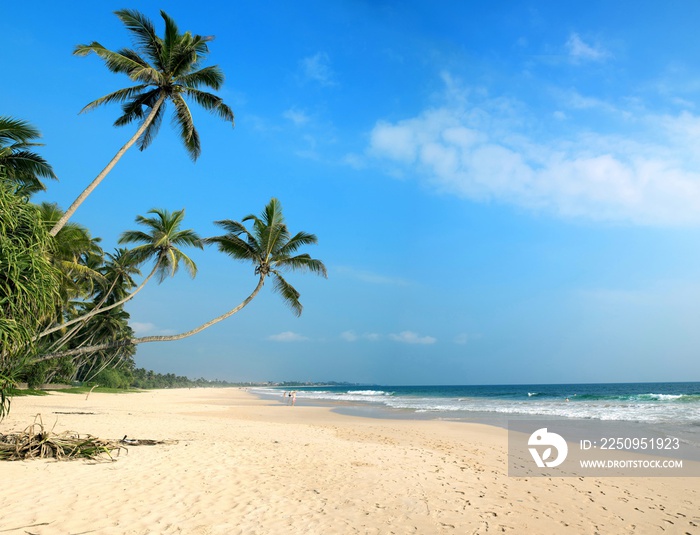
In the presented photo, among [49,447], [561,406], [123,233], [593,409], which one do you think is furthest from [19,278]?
[561,406]

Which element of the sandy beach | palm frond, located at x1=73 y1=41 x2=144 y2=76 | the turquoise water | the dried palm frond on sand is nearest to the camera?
the sandy beach

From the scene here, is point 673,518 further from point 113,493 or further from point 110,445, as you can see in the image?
point 110,445

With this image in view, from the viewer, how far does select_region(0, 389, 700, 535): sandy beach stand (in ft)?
17.9

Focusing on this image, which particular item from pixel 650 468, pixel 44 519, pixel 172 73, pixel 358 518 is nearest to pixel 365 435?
pixel 650 468

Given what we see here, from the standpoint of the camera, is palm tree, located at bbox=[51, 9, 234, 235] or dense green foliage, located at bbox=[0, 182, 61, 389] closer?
dense green foliage, located at bbox=[0, 182, 61, 389]

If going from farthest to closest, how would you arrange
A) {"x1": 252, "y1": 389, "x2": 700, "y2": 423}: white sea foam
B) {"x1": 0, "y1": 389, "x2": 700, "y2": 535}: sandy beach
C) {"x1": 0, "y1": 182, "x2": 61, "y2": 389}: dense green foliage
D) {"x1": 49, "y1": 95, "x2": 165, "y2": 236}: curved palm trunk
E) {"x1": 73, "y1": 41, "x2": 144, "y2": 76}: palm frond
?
{"x1": 252, "y1": 389, "x2": 700, "y2": 423}: white sea foam < {"x1": 73, "y1": 41, "x2": 144, "y2": 76}: palm frond < {"x1": 49, "y1": 95, "x2": 165, "y2": 236}: curved palm trunk < {"x1": 0, "y1": 182, "x2": 61, "y2": 389}: dense green foliage < {"x1": 0, "y1": 389, "x2": 700, "y2": 535}: sandy beach

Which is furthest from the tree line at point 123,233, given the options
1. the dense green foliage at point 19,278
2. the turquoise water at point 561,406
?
the turquoise water at point 561,406

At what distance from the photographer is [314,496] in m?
6.69

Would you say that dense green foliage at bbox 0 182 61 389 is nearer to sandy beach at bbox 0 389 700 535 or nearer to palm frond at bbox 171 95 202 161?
sandy beach at bbox 0 389 700 535

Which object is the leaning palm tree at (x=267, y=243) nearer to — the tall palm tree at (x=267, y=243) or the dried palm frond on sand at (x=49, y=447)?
the tall palm tree at (x=267, y=243)

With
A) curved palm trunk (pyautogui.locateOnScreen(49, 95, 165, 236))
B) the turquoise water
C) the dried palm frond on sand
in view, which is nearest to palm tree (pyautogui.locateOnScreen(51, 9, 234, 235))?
curved palm trunk (pyautogui.locateOnScreen(49, 95, 165, 236))

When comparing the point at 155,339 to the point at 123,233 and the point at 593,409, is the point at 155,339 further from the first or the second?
the point at 593,409

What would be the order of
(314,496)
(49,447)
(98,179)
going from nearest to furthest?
1. (314,496)
2. (49,447)
3. (98,179)

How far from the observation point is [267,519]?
5.61 metres
